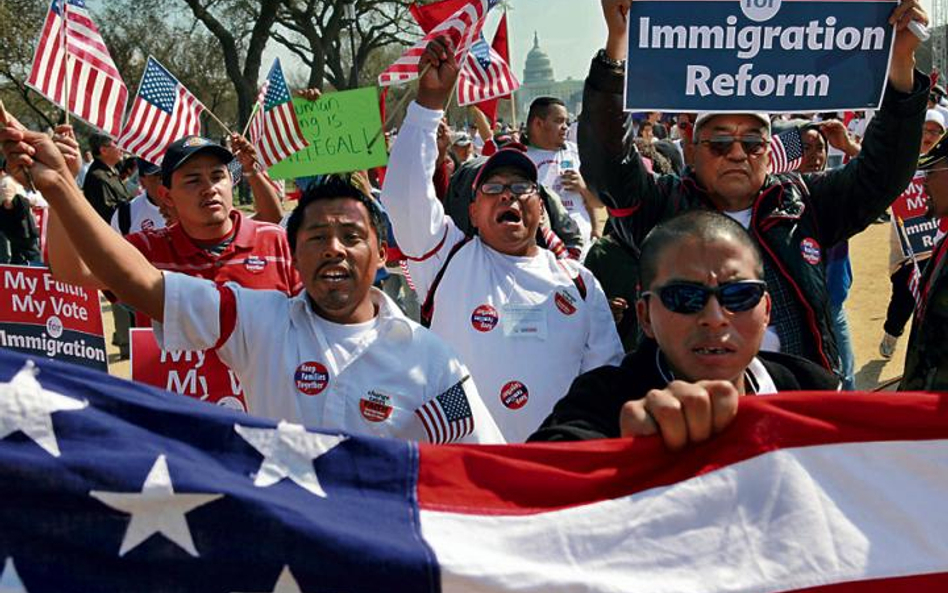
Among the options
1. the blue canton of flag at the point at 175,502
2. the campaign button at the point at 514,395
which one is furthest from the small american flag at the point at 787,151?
the blue canton of flag at the point at 175,502

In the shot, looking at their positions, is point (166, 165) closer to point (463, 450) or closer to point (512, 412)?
point (512, 412)

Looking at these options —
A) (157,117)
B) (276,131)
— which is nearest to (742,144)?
(276,131)

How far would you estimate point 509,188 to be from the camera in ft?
12.5

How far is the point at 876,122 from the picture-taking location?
10.3 ft

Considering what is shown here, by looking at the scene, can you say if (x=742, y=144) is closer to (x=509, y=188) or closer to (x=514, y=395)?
(x=509, y=188)

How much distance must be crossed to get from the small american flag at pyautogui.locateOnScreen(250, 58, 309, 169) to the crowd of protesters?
0.44 metres

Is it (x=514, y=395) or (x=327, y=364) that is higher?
(x=327, y=364)

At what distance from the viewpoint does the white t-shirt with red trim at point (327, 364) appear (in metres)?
2.68

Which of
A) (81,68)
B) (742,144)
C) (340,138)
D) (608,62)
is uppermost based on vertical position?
(81,68)

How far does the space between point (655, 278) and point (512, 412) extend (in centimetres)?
126

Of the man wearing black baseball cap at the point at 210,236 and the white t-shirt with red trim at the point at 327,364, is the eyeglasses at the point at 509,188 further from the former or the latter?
the white t-shirt with red trim at the point at 327,364

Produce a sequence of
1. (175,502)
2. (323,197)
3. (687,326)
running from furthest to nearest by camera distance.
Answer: (323,197)
(687,326)
(175,502)

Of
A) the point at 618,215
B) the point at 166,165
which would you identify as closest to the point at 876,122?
the point at 618,215

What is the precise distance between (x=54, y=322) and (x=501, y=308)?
2529 millimetres
